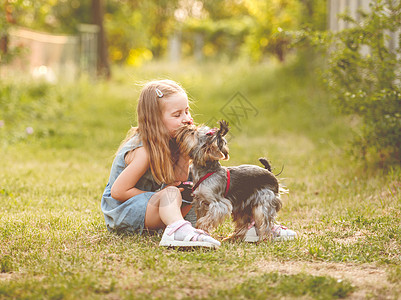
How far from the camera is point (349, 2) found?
12.2m

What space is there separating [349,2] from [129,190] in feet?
32.8

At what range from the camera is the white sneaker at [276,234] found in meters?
3.98

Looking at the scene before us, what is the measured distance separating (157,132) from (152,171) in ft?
0.99

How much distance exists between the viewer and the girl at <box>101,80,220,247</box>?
3.84m

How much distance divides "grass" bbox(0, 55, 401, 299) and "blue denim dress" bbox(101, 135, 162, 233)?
107 mm

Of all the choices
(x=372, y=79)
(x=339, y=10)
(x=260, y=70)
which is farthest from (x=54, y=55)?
(x=372, y=79)

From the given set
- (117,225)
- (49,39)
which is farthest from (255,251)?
(49,39)

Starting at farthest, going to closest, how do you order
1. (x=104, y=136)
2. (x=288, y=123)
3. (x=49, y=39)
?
1. (x=49, y=39)
2. (x=288, y=123)
3. (x=104, y=136)

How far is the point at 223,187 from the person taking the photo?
385 centimetres

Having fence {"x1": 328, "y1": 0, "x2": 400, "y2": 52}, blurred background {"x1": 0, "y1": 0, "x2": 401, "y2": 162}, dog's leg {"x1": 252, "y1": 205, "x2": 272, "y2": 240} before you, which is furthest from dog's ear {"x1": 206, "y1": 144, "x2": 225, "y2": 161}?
fence {"x1": 328, "y1": 0, "x2": 400, "y2": 52}

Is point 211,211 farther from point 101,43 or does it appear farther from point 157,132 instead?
point 101,43

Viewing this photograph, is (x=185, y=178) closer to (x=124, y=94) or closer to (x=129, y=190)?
(x=129, y=190)

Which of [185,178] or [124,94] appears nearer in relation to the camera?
[185,178]

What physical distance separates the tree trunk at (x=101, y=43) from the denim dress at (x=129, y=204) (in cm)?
1554
